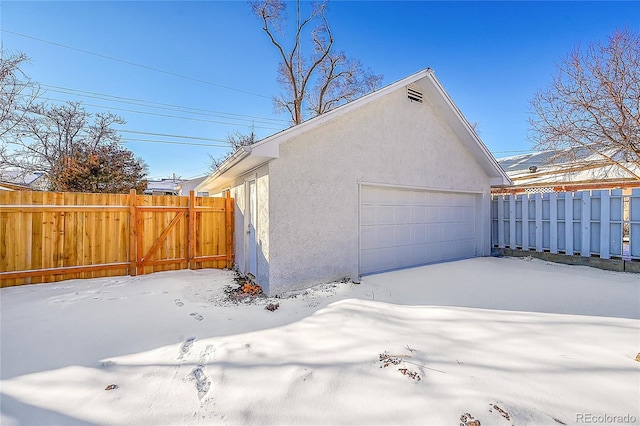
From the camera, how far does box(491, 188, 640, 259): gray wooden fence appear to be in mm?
6551

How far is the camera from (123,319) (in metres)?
3.89

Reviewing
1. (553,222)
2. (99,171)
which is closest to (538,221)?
(553,222)

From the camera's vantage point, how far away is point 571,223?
734 cm

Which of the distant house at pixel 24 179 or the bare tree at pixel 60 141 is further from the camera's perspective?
the distant house at pixel 24 179

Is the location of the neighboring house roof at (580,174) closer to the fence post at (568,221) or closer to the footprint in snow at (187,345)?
the fence post at (568,221)

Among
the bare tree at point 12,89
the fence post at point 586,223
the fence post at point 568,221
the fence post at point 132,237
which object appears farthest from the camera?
the bare tree at point 12,89

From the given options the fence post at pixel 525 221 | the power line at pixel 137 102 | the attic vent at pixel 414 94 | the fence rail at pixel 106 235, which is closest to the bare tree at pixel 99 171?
the power line at pixel 137 102

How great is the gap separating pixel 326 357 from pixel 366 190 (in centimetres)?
417

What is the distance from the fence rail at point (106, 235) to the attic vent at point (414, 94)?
546cm

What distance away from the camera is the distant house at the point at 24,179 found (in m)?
13.0

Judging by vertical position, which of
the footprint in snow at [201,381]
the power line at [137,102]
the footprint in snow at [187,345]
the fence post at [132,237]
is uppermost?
the power line at [137,102]

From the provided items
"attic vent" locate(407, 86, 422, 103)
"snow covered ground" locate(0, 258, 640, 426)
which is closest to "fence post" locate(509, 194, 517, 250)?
"snow covered ground" locate(0, 258, 640, 426)

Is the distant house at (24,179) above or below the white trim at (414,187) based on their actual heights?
above

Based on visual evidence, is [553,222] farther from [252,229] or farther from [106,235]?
[106,235]
